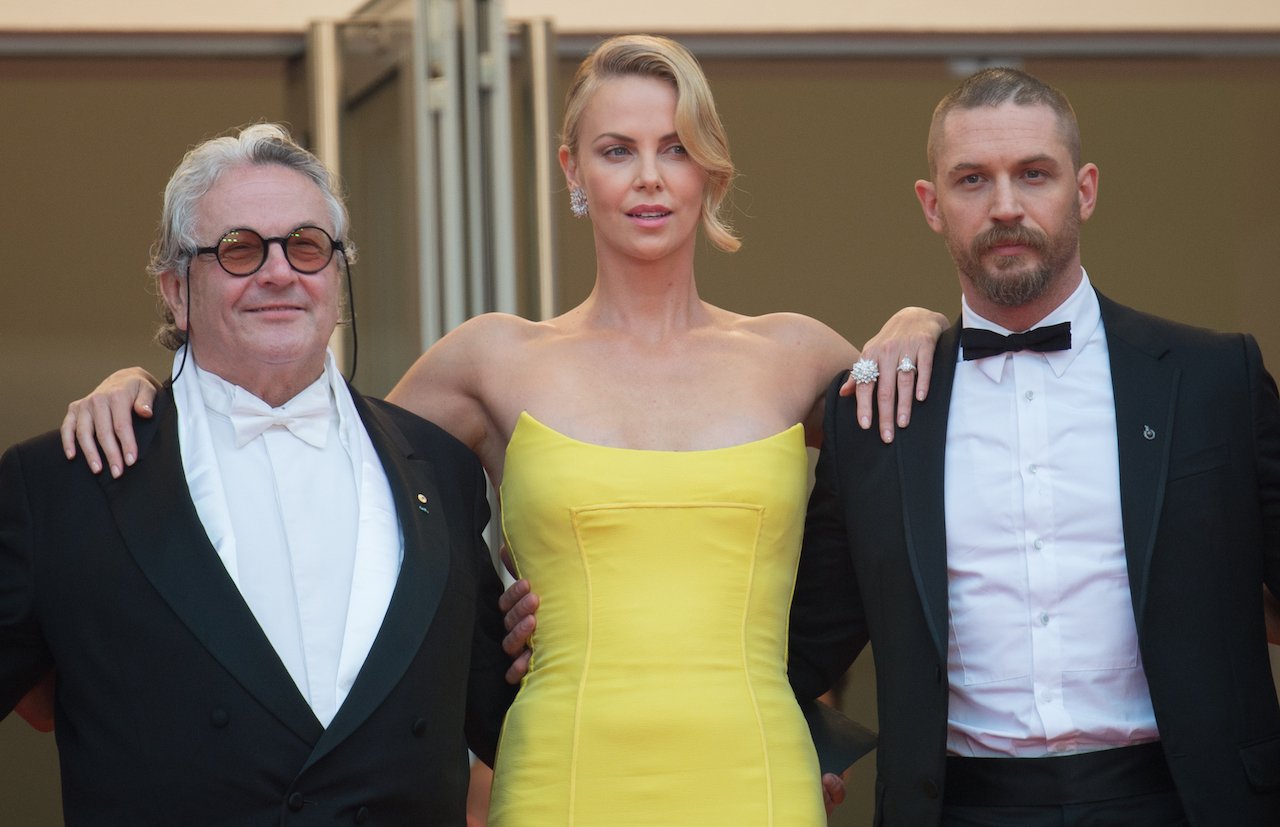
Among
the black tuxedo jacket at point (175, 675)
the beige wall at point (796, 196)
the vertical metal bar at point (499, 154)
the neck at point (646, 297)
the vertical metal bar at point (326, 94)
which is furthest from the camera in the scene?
the beige wall at point (796, 196)

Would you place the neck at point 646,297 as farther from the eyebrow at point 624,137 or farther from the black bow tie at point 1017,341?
the black bow tie at point 1017,341

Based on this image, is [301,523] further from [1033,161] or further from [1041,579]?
[1033,161]

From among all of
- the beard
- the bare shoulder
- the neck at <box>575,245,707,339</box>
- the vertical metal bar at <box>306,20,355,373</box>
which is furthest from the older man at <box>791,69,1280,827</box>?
the vertical metal bar at <box>306,20,355,373</box>

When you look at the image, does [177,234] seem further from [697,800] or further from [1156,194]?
[1156,194]

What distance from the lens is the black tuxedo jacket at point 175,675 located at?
232 cm

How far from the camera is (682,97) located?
2.96 m

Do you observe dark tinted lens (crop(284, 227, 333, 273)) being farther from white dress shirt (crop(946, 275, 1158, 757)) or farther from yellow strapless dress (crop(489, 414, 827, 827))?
white dress shirt (crop(946, 275, 1158, 757))

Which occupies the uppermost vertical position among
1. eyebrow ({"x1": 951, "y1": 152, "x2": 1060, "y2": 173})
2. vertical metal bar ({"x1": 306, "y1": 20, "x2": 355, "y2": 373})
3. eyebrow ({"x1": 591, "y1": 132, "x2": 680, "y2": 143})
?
vertical metal bar ({"x1": 306, "y1": 20, "x2": 355, "y2": 373})

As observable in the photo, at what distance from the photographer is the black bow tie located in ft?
8.95

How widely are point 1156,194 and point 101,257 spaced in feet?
10.1

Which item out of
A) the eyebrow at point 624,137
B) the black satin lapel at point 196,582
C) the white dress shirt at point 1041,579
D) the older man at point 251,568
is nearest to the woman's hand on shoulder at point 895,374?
the white dress shirt at point 1041,579

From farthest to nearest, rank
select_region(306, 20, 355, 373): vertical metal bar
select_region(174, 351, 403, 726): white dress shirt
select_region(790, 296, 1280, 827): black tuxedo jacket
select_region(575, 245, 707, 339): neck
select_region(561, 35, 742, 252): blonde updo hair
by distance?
select_region(306, 20, 355, 373): vertical metal bar
select_region(575, 245, 707, 339): neck
select_region(561, 35, 742, 252): blonde updo hair
select_region(790, 296, 1280, 827): black tuxedo jacket
select_region(174, 351, 403, 726): white dress shirt

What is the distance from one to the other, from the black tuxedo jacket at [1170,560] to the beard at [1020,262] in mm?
133

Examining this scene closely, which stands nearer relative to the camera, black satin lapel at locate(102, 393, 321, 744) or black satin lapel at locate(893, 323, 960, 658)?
black satin lapel at locate(102, 393, 321, 744)
